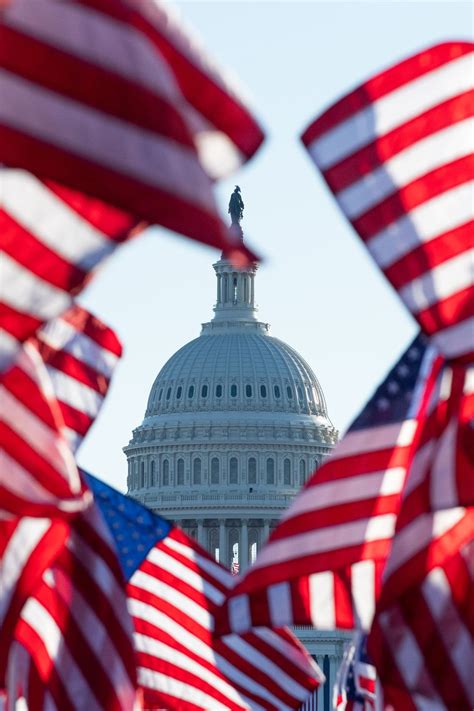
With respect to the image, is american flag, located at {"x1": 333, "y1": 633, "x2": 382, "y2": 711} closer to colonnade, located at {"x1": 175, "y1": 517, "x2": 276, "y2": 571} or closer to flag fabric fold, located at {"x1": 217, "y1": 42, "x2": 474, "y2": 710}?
flag fabric fold, located at {"x1": 217, "y1": 42, "x2": 474, "y2": 710}

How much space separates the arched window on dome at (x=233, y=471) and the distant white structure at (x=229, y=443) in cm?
8

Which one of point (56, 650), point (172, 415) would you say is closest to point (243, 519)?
point (172, 415)

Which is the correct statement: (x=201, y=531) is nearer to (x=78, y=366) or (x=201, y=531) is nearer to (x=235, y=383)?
(x=235, y=383)

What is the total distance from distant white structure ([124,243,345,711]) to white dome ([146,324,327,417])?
82 mm

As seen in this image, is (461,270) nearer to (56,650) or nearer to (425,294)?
(425,294)

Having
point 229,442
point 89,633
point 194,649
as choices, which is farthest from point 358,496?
point 229,442

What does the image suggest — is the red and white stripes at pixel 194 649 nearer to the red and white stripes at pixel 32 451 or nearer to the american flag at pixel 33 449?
the american flag at pixel 33 449

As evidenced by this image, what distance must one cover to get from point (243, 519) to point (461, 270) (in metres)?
170

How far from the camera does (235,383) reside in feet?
635

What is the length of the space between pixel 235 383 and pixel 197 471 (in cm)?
804

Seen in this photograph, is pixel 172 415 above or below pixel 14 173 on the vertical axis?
above

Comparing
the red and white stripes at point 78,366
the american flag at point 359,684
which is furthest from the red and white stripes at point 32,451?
the american flag at point 359,684

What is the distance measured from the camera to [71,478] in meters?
16.9

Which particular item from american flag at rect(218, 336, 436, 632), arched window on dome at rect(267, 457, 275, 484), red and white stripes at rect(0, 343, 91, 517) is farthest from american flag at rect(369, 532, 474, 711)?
arched window on dome at rect(267, 457, 275, 484)
